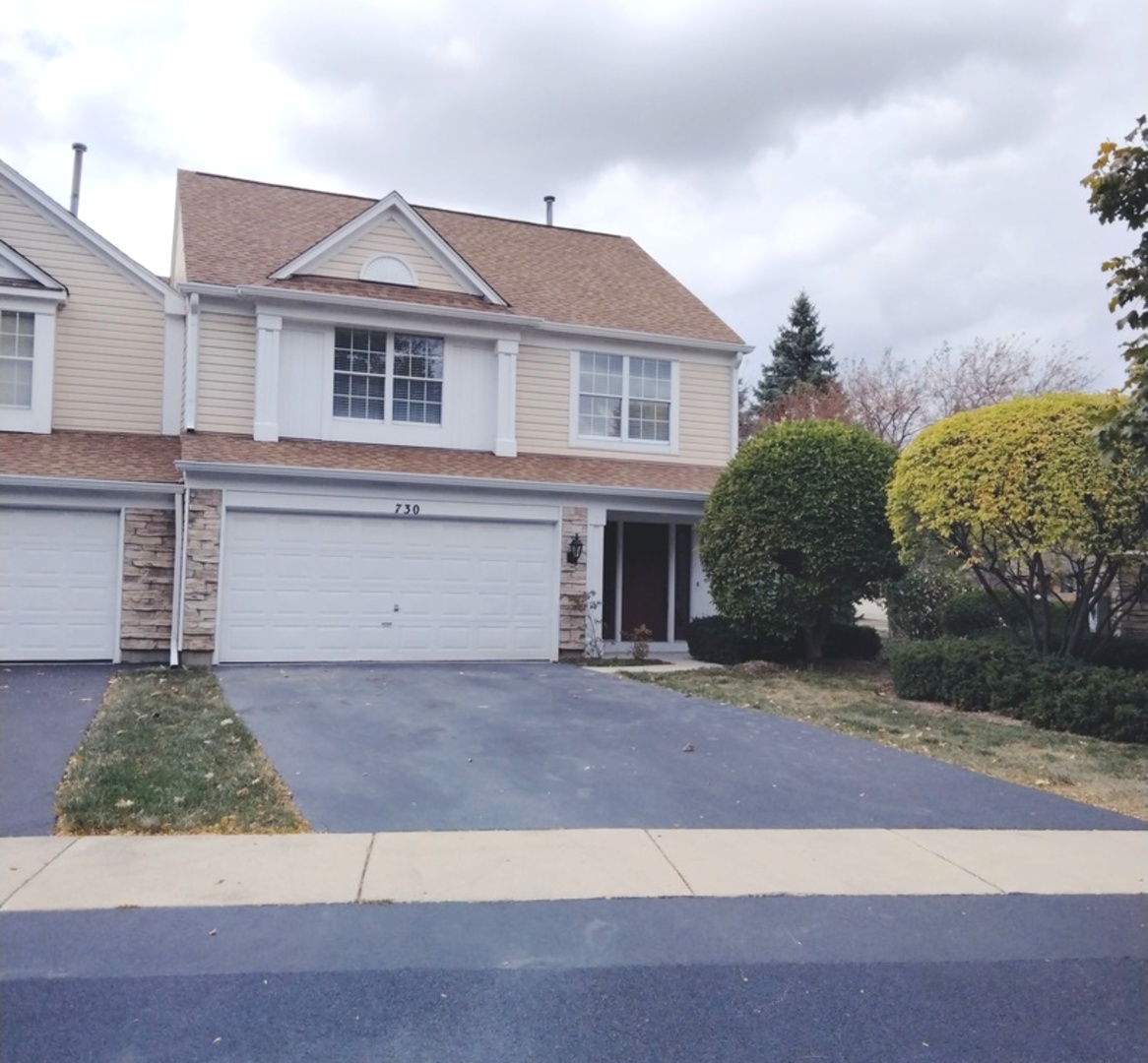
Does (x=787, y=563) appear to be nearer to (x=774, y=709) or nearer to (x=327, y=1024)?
(x=774, y=709)

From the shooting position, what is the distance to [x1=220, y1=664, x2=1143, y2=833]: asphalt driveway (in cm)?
684

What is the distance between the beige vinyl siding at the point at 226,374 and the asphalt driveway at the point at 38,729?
3951 mm

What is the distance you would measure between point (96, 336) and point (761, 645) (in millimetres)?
11675

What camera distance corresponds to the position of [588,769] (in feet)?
26.6

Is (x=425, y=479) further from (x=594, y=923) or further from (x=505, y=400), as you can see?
(x=594, y=923)

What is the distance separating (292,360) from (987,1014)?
13516mm

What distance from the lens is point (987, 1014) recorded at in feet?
13.1

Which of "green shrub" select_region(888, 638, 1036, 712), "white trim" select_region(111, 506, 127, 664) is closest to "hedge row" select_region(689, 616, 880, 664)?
"green shrub" select_region(888, 638, 1036, 712)

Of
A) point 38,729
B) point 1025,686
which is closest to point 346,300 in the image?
point 38,729

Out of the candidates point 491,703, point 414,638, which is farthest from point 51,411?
point 491,703

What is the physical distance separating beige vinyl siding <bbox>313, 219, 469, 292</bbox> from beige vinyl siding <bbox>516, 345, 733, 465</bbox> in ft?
5.86

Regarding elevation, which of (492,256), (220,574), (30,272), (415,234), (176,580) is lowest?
(176,580)

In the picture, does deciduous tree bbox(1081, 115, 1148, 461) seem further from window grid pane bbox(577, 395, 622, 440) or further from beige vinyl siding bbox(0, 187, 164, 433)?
beige vinyl siding bbox(0, 187, 164, 433)

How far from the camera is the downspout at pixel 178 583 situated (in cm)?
1355
